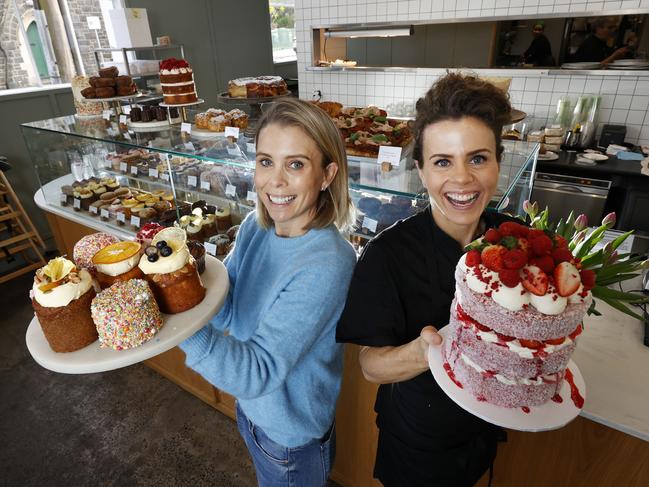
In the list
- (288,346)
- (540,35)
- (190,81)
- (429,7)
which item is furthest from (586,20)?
(288,346)

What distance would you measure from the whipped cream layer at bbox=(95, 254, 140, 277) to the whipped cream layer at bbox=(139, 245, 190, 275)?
35 millimetres

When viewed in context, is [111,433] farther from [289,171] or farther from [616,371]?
[616,371]

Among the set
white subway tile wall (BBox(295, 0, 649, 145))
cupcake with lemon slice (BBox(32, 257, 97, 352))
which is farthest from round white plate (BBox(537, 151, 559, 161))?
cupcake with lemon slice (BBox(32, 257, 97, 352))

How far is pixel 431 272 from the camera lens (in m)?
1.37

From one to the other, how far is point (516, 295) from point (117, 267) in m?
1.24

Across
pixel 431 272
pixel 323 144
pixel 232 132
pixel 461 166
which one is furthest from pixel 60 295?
pixel 232 132

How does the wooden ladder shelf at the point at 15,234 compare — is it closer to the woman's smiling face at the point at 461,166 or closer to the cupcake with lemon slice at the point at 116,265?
the cupcake with lemon slice at the point at 116,265

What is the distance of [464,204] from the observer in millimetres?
1308

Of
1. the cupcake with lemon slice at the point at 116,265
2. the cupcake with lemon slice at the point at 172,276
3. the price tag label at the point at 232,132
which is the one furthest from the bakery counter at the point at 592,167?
the cupcake with lemon slice at the point at 116,265

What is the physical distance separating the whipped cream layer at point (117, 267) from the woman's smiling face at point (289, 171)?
51cm

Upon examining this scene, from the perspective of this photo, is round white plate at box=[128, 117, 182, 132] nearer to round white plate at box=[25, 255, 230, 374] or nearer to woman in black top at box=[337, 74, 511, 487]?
round white plate at box=[25, 255, 230, 374]

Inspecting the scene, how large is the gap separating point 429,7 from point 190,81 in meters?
3.59

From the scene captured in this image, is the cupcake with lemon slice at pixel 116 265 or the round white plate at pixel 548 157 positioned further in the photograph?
the round white plate at pixel 548 157

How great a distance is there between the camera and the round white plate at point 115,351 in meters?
1.21
